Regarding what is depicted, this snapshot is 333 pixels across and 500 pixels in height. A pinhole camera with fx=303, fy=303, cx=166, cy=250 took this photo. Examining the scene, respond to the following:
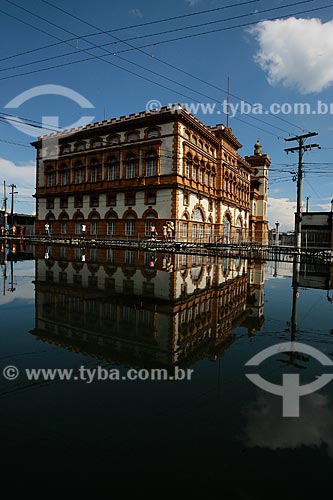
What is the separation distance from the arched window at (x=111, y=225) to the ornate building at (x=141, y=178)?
11 cm

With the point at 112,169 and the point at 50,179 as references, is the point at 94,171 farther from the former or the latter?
the point at 50,179

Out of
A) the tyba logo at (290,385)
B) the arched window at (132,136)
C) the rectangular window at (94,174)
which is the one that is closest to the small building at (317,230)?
the arched window at (132,136)

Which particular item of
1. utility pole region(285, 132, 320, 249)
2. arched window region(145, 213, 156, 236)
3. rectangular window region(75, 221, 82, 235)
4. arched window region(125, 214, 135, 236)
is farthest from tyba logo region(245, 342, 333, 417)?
rectangular window region(75, 221, 82, 235)

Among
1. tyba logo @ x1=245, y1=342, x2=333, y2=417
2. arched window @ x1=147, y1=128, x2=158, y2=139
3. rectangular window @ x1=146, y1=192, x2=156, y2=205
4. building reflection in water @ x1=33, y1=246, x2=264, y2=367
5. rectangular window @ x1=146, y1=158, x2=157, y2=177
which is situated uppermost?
arched window @ x1=147, y1=128, x2=158, y2=139

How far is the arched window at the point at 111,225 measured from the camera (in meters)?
34.6

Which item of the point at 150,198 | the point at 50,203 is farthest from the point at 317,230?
the point at 50,203

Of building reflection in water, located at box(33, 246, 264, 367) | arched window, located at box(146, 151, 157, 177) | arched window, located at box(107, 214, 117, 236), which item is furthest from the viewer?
arched window, located at box(107, 214, 117, 236)

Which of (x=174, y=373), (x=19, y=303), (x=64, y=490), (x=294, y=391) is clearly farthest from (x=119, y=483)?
(x=19, y=303)

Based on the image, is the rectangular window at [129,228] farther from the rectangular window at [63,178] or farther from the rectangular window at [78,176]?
the rectangular window at [63,178]

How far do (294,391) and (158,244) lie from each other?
25.1 m

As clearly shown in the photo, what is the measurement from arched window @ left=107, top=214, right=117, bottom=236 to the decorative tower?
94.5ft

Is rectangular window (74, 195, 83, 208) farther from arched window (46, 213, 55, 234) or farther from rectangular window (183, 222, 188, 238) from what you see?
rectangular window (183, 222, 188, 238)

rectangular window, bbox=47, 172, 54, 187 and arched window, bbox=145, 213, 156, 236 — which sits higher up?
rectangular window, bbox=47, 172, 54, 187

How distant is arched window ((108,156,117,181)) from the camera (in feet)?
112
